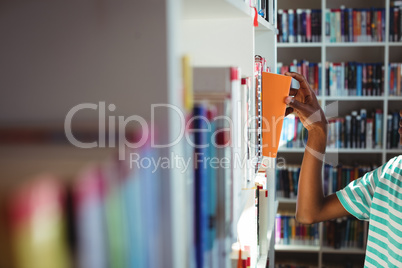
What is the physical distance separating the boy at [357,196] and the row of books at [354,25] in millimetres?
1850

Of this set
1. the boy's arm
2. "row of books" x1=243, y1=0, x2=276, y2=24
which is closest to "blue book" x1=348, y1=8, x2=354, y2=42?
"row of books" x1=243, y1=0, x2=276, y2=24

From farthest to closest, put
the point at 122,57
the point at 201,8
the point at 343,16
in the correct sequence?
the point at 343,16 < the point at 201,8 < the point at 122,57

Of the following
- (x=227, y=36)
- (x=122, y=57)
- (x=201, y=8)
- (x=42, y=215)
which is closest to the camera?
(x=42, y=215)

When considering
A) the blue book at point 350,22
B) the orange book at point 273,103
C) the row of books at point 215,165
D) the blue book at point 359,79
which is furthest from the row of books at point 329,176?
the row of books at point 215,165

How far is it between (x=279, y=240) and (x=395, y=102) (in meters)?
1.37

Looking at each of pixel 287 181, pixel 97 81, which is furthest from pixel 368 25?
pixel 97 81

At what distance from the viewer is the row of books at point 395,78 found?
9.73ft

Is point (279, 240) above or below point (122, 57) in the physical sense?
below

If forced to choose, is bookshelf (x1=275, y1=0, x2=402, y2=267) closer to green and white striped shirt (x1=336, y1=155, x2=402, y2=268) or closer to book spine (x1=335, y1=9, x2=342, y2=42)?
book spine (x1=335, y1=9, x2=342, y2=42)

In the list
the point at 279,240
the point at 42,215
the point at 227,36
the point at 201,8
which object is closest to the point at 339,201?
the point at 227,36

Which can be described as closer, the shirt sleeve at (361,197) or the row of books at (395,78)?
the shirt sleeve at (361,197)

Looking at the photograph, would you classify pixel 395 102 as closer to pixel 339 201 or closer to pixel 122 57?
pixel 339 201

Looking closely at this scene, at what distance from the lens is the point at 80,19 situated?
16.3 inches

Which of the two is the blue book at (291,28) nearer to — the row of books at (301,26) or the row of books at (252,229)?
the row of books at (301,26)
